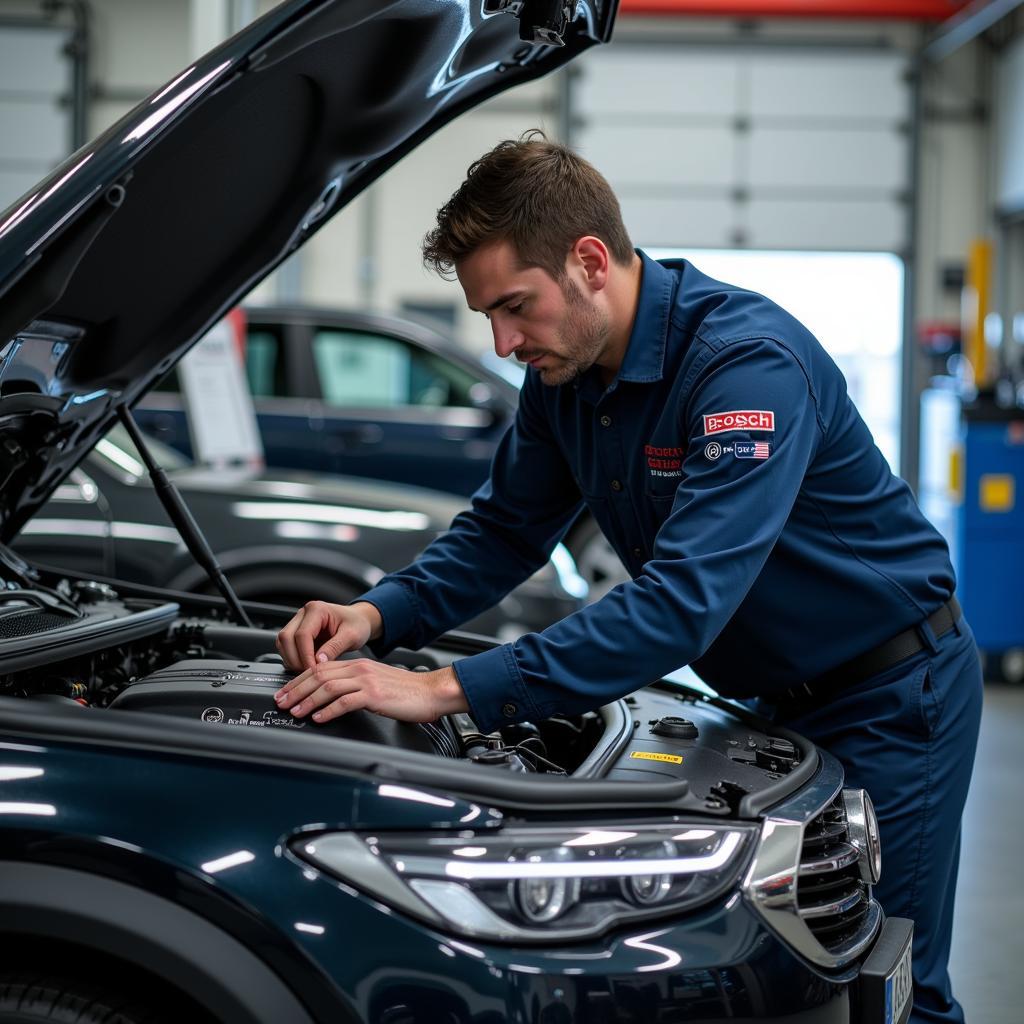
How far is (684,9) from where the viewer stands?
10836 millimetres

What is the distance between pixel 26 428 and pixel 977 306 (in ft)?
26.7

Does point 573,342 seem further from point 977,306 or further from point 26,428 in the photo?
point 977,306

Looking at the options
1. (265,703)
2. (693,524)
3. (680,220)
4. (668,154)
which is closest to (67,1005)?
(265,703)

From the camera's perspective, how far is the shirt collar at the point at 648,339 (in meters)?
1.87

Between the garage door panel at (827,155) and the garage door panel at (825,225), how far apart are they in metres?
0.22

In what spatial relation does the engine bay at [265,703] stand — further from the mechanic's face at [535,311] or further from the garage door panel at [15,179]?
the garage door panel at [15,179]

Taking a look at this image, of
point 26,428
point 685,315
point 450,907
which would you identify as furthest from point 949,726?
point 26,428

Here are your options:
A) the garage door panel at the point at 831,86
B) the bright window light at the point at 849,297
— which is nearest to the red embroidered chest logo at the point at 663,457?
the bright window light at the point at 849,297

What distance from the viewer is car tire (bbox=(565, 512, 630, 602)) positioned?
5809 millimetres

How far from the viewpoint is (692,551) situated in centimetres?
163

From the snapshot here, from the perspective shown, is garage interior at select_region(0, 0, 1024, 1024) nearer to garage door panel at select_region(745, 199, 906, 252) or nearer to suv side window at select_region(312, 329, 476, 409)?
garage door panel at select_region(745, 199, 906, 252)

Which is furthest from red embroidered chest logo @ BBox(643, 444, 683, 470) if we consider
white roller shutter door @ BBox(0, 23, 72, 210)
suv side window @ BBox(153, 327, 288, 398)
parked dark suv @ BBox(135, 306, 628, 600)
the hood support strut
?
white roller shutter door @ BBox(0, 23, 72, 210)

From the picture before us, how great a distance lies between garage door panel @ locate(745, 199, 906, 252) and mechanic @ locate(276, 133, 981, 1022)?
32.7ft

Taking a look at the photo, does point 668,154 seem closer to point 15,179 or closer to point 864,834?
point 15,179
